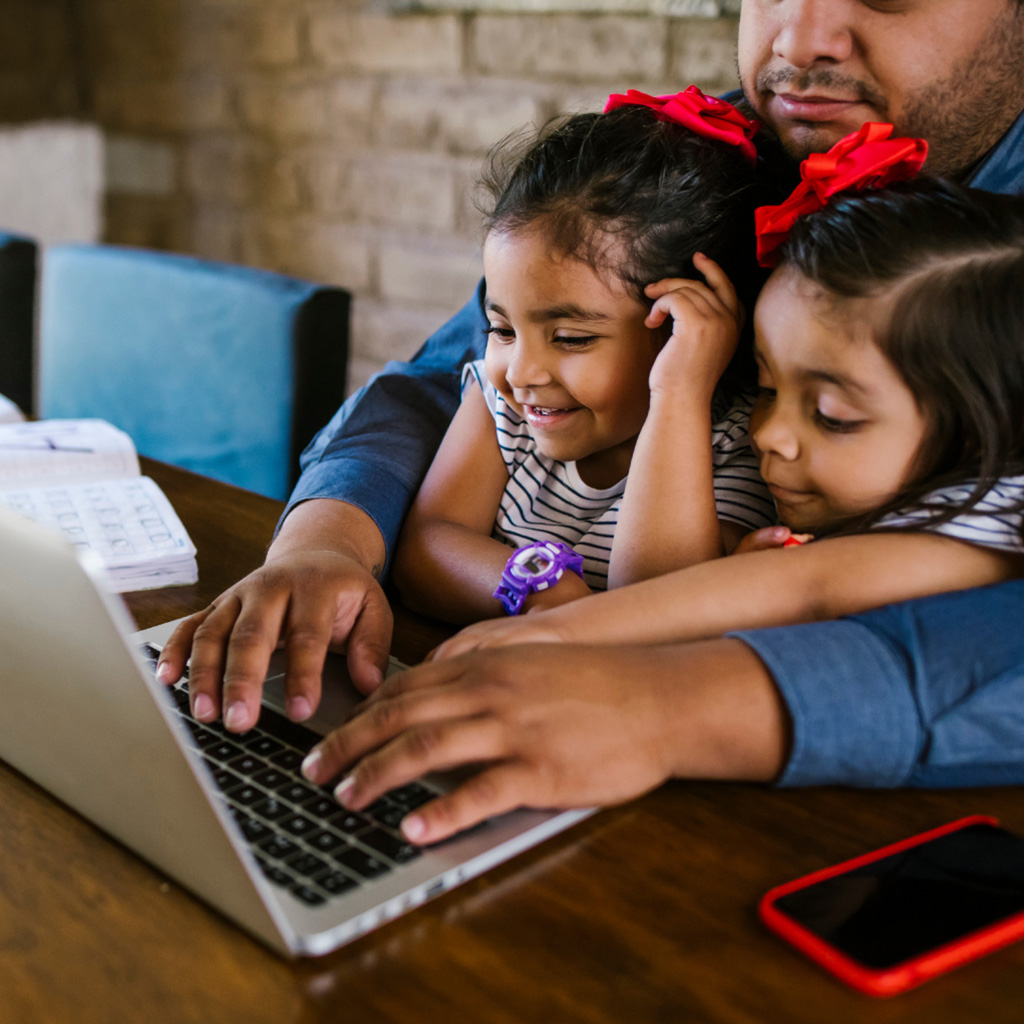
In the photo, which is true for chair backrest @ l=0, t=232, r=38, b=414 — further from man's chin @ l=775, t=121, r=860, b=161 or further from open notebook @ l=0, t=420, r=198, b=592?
man's chin @ l=775, t=121, r=860, b=161

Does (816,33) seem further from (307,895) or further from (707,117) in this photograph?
(307,895)

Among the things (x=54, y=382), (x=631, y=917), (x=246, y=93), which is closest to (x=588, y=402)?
(x=631, y=917)

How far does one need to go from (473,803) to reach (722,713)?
15cm

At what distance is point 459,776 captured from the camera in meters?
0.62

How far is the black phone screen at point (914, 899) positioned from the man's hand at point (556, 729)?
10cm

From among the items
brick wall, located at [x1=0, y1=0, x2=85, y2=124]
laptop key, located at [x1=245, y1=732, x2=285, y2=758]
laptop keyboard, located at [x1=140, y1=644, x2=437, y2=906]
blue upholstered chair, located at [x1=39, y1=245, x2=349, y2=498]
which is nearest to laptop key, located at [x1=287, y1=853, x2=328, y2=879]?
laptop keyboard, located at [x1=140, y1=644, x2=437, y2=906]

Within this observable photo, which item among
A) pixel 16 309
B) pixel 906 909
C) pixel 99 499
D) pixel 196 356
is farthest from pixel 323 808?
pixel 16 309

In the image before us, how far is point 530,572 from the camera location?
0.87m

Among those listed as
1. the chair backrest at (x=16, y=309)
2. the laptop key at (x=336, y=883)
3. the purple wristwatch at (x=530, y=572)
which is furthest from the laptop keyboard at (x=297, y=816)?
the chair backrest at (x=16, y=309)

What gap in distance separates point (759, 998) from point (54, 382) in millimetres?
1675

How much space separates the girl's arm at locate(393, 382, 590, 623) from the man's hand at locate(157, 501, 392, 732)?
0.29 feet

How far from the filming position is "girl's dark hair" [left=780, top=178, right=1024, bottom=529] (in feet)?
2.47

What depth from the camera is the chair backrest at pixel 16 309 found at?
1847 millimetres

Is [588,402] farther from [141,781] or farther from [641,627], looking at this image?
[141,781]
